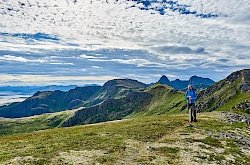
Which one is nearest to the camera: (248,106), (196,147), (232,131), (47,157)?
(47,157)

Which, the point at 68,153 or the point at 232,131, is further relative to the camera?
the point at 232,131

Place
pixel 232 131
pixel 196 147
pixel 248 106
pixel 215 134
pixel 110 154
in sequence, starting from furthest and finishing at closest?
pixel 248 106 < pixel 232 131 < pixel 215 134 < pixel 196 147 < pixel 110 154

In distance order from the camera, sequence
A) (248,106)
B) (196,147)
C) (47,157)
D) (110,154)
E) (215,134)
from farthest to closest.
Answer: (248,106)
(215,134)
(196,147)
(110,154)
(47,157)

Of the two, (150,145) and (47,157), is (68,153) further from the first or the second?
(150,145)

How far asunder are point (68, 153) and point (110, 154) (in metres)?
4.37

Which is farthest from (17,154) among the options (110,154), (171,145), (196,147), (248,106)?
(248,106)

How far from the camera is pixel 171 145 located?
29.0 metres

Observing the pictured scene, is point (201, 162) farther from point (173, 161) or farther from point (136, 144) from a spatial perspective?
point (136, 144)

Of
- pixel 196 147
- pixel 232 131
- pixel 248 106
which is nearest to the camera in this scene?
pixel 196 147

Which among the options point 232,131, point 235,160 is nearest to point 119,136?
point 235,160

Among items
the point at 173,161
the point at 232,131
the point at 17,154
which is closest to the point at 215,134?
the point at 232,131

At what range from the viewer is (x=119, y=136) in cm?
3334

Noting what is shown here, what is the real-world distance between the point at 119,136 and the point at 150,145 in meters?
6.01

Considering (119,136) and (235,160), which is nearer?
(235,160)
